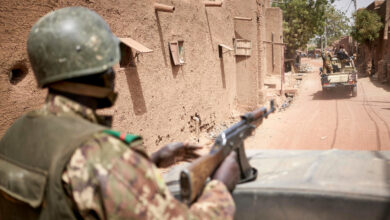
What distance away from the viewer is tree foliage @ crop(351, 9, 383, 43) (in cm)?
1808

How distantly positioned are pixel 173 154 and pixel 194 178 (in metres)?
0.46

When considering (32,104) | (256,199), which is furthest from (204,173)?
(32,104)

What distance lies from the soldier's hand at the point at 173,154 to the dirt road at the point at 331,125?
5.75 meters

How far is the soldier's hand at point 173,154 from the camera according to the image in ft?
5.82

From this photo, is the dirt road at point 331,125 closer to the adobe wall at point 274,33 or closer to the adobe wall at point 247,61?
the adobe wall at point 247,61

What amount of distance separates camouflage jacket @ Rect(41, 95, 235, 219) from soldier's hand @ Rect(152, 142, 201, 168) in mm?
664

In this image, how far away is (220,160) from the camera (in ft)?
5.55

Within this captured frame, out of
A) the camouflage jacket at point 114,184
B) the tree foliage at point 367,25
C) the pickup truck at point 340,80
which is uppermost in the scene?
the tree foliage at point 367,25

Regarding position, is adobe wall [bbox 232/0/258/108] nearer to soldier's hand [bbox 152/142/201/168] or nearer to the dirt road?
the dirt road

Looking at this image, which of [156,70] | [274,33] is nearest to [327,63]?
[274,33]

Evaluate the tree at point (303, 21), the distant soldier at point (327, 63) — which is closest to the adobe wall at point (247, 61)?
the distant soldier at point (327, 63)

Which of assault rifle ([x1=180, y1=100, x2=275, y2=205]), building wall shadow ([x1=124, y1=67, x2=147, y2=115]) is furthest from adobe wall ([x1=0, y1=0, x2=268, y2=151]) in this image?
assault rifle ([x1=180, y1=100, x2=275, y2=205])

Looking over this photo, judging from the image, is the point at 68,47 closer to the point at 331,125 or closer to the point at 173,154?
the point at 173,154

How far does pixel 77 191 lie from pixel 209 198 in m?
0.57
